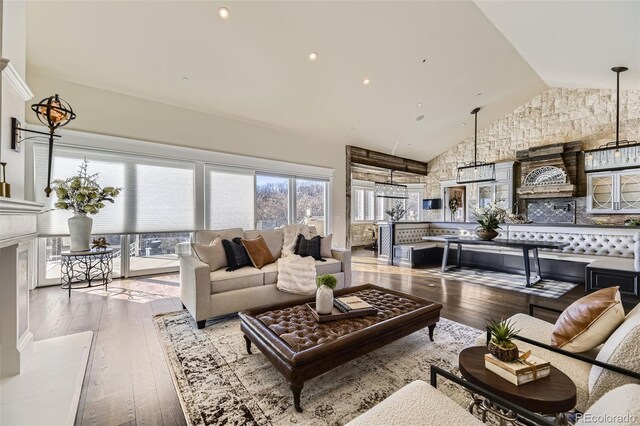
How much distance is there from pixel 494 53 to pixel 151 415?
23.2 ft

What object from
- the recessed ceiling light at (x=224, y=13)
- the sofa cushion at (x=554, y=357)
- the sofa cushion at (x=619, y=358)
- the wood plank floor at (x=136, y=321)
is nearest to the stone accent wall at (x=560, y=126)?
the wood plank floor at (x=136, y=321)

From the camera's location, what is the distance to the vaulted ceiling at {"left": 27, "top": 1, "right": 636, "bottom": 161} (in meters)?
3.48

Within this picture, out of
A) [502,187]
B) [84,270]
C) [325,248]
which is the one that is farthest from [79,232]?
[502,187]

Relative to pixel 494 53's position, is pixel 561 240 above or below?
below

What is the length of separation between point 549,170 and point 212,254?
28.6 ft

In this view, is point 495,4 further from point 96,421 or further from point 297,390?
point 96,421

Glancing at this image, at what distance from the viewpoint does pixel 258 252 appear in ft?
11.8

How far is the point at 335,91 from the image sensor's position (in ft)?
17.7

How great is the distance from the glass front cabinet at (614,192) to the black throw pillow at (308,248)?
740 cm

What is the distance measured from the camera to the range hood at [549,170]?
6.90 m

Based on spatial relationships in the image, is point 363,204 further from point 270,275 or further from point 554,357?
point 554,357

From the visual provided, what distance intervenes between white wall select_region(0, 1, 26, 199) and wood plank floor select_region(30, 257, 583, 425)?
60.4 inches

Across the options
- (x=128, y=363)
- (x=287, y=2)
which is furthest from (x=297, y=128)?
(x=128, y=363)

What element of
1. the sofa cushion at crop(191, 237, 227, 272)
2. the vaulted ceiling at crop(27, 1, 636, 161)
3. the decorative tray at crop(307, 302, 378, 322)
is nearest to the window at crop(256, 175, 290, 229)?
the vaulted ceiling at crop(27, 1, 636, 161)
